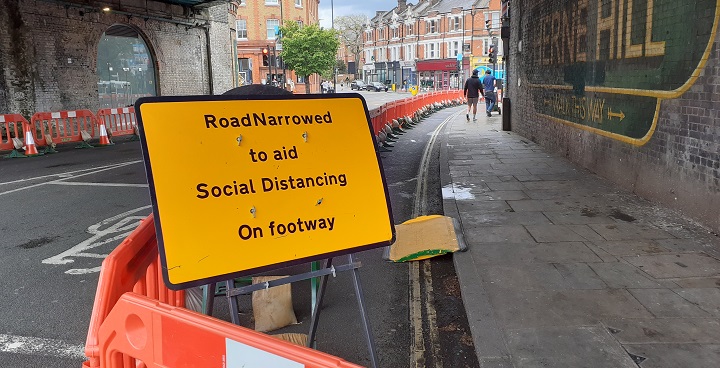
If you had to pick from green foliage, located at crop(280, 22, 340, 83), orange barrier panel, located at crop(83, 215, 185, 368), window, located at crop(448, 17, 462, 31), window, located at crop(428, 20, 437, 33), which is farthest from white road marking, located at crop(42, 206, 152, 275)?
window, located at crop(428, 20, 437, 33)

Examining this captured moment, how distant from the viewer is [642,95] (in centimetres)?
735

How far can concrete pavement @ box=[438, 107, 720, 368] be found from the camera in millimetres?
3410

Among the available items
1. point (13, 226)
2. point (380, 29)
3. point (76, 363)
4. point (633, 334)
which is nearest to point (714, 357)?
point (633, 334)

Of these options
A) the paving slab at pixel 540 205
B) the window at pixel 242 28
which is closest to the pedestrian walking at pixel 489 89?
the paving slab at pixel 540 205

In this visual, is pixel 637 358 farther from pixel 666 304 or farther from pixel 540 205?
pixel 540 205

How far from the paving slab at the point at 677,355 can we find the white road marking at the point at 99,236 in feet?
14.8

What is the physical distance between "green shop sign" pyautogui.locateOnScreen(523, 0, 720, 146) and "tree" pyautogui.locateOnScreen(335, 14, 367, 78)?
9279 centimetres

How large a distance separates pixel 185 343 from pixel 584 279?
367 cm

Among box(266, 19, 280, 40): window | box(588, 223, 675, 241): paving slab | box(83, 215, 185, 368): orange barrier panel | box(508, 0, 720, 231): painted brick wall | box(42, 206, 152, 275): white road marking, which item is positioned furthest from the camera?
box(266, 19, 280, 40): window

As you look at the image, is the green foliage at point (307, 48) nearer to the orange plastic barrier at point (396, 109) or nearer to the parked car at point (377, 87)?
the orange plastic barrier at point (396, 109)

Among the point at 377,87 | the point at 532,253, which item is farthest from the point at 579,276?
the point at 377,87

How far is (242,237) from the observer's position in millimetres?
2619

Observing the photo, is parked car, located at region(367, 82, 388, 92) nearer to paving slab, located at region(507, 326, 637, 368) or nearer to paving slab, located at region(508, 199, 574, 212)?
paving slab, located at region(508, 199, 574, 212)

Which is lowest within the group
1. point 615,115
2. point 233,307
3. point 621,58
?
point 233,307
